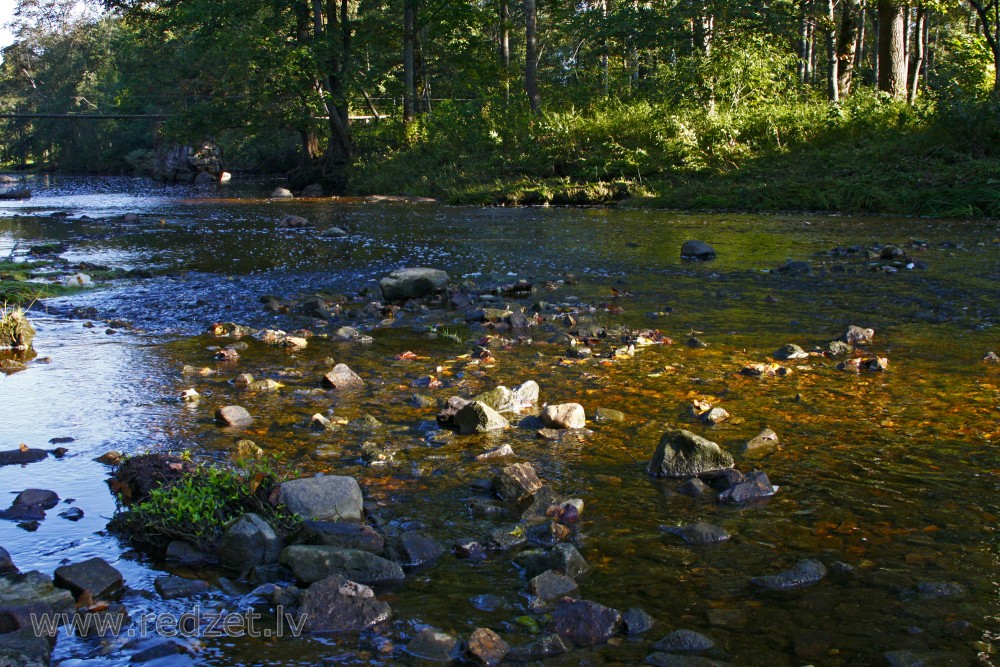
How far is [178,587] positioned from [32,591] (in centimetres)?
46

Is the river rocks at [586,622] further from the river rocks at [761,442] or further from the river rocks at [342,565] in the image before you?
the river rocks at [761,442]

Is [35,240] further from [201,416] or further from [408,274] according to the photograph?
[201,416]

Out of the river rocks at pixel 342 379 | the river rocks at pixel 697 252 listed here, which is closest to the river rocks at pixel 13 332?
the river rocks at pixel 342 379

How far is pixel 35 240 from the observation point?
14.6 metres

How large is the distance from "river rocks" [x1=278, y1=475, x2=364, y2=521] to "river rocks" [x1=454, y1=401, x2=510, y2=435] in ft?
3.61

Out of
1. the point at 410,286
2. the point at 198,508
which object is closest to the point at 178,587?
the point at 198,508

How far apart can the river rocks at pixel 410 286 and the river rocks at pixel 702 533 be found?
5.75 meters

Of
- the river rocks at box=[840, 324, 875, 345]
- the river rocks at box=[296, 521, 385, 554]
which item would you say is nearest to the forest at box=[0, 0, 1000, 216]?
the river rocks at box=[840, 324, 875, 345]

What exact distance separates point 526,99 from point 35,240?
16.3 m

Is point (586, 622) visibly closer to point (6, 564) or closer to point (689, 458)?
point (689, 458)

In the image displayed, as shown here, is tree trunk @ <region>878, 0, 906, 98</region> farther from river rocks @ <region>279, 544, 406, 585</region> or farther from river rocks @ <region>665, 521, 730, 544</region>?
river rocks @ <region>279, 544, 406, 585</region>

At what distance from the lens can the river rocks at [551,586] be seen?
112 inches

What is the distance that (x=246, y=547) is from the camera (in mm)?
3160

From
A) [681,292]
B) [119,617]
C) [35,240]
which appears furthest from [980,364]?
[35,240]
